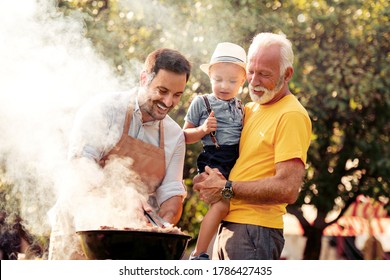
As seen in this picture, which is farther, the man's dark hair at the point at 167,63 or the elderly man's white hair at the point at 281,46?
the man's dark hair at the point at 167,63

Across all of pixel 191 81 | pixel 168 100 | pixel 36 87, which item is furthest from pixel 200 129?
pixel 191 81

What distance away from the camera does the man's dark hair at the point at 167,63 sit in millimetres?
4230

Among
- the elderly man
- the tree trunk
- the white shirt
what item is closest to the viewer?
the elderly man

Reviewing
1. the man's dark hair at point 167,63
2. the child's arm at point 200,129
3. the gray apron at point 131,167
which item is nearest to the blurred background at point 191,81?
the gray apron at point 131,167

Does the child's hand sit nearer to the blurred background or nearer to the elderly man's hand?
the elderly man's hand

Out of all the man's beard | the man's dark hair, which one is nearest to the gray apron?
the man's dark hair

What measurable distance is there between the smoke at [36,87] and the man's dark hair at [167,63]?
1.37 meters

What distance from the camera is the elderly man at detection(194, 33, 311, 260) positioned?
3.91 metres

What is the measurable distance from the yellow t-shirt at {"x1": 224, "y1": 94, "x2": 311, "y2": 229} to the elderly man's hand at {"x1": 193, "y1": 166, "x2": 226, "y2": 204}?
0.29 feet

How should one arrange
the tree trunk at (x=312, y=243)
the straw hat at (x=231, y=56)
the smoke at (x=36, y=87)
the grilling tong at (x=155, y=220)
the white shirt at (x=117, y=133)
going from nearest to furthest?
1. the grilling tong at (x=155, y=220)
2. the white shirt at (x=117, y=133)
3. the straw hat at (x=231, y=56)
4. the smoke at (x=36, y=87)
5. the tree trunk at (x=312, y=243)

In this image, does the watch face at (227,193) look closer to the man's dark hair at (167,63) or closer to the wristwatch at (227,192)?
the wristwatch at (227,192)

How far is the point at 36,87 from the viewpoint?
6000 mm

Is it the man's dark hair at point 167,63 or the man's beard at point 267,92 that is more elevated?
the man's dark hair at point 167,63
